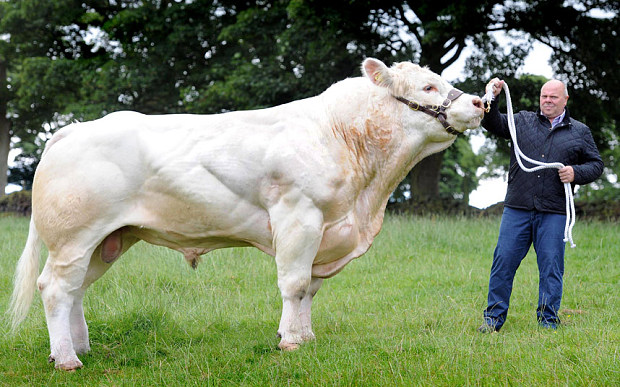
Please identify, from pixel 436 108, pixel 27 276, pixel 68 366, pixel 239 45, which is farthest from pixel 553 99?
pixel 239 45

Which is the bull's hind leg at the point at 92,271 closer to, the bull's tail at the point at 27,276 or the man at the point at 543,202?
the bull's tail at the point at 27,276

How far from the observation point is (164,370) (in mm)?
4969

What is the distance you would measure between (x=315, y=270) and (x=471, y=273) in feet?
13.9

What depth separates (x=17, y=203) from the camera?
21859 mm

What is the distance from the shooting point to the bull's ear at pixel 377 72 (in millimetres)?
5160

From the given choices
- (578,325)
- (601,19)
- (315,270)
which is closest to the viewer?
(315,270)

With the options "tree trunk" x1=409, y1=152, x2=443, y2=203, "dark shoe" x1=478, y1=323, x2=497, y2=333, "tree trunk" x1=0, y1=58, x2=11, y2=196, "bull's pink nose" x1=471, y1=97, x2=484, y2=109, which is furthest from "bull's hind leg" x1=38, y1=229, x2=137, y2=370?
"tree trunk" x1=0, y1=58, x2=11, y2=196

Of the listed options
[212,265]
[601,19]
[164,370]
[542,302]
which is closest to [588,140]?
[542,302]

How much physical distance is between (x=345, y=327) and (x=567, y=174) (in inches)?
96.6

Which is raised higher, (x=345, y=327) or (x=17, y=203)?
(x=17, y=203)

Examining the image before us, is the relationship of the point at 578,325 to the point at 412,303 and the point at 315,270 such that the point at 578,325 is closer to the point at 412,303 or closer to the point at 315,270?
the point at 412,303

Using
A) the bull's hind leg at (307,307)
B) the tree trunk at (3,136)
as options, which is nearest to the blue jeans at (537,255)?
the bull's hind leg at (307,307)

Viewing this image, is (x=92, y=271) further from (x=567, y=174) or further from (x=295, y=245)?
(x=567, y=174)

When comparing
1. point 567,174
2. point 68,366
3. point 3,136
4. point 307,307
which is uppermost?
point 3,136
